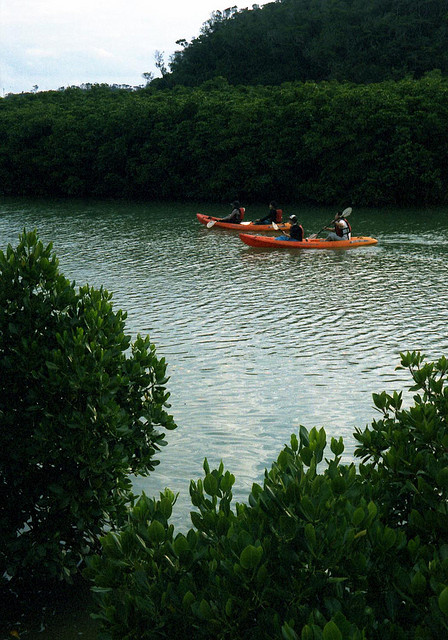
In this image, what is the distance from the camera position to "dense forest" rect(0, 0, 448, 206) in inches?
1409

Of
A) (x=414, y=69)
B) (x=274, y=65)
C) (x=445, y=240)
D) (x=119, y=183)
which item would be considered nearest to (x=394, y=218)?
(x=445, y=240)

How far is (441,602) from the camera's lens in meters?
2.40

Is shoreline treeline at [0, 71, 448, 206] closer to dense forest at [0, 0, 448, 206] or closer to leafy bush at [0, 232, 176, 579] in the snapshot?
dense forest at [0, 0, 448, 206]

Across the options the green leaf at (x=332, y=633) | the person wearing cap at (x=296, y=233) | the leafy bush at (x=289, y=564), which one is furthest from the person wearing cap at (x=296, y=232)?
the green leaf at (x=332, y=633)

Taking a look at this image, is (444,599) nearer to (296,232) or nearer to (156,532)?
(156,532)

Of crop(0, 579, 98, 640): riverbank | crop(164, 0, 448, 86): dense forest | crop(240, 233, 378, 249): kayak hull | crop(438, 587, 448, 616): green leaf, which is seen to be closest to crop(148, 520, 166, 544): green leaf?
crop(438, 587, 448, 616): green leaf

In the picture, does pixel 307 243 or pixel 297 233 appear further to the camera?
pixel 297 233

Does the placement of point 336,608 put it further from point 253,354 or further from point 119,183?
point 119,183

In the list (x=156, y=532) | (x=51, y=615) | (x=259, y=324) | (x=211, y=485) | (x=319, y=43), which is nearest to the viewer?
(x=156, y=532)

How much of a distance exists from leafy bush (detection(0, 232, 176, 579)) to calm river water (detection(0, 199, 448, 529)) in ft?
5.21

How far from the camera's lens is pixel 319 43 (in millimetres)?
63156

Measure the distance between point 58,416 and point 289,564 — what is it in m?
2.75

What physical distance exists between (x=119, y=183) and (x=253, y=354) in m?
35.1

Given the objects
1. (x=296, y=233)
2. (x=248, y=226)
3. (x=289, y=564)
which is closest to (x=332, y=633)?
(x=289, y=564)
